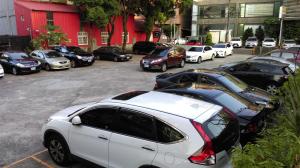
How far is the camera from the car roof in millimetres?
4730

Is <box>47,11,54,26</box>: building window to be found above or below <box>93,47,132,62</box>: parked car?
above

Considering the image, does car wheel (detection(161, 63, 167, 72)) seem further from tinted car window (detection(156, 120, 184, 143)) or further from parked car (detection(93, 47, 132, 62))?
tinted car window (detection(156, 120, 184, 143))

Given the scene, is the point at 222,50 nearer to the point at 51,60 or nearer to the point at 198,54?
the point at 198,54

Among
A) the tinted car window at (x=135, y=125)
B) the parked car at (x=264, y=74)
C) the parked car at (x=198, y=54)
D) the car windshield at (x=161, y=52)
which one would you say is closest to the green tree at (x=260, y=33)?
the parked car at (x=198, y=54)

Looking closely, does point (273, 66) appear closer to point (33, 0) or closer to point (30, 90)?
point (30, 90)

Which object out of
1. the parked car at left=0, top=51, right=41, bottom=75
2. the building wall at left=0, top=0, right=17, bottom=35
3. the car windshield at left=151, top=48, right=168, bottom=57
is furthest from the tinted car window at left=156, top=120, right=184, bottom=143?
the building wall at left=0, top=0, right=17, bottom=35

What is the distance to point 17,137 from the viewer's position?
26.1ft

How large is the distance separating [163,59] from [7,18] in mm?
20797

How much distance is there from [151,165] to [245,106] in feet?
11.2

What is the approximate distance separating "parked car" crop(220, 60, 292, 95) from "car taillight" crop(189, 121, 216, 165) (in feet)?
Result: 27.4

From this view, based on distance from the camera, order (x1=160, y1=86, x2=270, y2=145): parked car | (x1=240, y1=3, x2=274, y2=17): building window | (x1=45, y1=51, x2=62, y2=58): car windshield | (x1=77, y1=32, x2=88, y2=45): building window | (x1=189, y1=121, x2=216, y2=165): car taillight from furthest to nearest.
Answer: (x1=240, y1=3, x2=274, y2=17): building window
(x1=77, y1=32, x2=88, y2=45): building window
(x1=45, y1=51, x2=62, y2=58): car windshield
(x1=160, y1=86, x2=270, y2=145): parked car
(x1=189, y1=121, x2=216, y2=165): car taillight

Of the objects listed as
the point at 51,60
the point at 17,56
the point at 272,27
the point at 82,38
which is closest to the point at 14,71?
the point at 17,56

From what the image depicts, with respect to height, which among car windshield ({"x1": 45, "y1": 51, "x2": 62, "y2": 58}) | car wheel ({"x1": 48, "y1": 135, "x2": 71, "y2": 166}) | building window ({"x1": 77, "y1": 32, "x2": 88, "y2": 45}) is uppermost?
building window ({"x1": 77, "y1": 32, "x2": 88, "y2": 45})

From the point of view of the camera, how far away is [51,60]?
70.4ft
